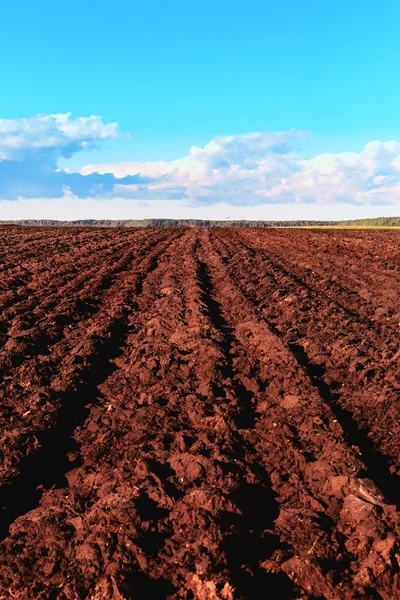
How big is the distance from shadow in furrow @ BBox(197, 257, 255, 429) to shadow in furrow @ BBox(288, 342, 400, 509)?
1015 millimetres

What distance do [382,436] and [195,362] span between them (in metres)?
3.15

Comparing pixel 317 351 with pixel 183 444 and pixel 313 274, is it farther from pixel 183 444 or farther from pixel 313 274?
pixel 313 274

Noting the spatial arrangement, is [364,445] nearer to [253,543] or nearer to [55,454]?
[253,543]

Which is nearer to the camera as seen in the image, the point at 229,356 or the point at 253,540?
the point at 253,540

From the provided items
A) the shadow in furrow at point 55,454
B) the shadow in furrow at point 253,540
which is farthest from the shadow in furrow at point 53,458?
the shadow in furrow at point 253,540

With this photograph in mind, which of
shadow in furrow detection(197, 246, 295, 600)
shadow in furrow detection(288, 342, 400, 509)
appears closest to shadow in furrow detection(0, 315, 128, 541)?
shadow in furrow detection(197, 246, 295, 600)

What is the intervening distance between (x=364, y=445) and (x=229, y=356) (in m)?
3.26

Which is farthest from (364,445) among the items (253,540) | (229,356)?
(229,356)

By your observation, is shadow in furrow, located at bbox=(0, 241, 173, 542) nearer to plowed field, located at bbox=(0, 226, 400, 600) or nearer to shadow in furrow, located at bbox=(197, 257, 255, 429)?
plowed field, located at bbox=(0, 226, 400, 600)

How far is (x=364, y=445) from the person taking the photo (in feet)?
18.6

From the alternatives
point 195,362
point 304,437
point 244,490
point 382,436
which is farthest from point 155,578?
point 195,362

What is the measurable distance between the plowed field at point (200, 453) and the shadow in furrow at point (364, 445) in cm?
3

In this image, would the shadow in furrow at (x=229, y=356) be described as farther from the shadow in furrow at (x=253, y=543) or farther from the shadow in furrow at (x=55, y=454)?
the shadow in furrow at (x=55, y=454)

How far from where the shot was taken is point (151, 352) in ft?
28.5
